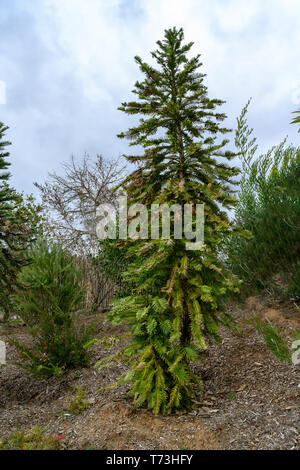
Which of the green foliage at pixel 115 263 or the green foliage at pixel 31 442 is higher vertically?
the green foliage at pixel 115 263

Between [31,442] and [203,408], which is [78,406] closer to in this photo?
[31,442]

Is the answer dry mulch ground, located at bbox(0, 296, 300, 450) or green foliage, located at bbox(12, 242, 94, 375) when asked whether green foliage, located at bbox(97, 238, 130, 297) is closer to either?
green foliage, located at bbox(12, 242, 94, 375)

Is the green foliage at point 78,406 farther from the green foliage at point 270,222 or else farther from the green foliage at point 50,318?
the green foliage at point 270,222

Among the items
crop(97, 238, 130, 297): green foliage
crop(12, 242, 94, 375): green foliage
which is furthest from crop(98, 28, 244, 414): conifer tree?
crop(97, 238, 130, 297): green foliage

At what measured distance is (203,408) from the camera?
371 centimetres

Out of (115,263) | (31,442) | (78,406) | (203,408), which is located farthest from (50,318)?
(203,408)

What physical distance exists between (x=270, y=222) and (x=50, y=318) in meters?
4.02

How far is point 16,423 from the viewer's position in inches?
165

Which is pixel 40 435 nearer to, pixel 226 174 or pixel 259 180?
pixel 226 174

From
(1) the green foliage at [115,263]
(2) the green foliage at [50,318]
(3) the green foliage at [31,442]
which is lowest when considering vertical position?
(3) the green foliage at [31,442]

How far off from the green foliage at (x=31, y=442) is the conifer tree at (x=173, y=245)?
839 mm

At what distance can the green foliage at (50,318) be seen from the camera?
5.37m

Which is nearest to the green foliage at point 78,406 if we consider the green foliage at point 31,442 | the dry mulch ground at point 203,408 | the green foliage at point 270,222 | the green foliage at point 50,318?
the dry mulch ground at point 203,408
